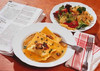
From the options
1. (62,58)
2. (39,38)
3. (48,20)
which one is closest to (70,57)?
(62,58)

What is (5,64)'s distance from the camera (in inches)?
39.2

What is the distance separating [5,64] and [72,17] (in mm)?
580

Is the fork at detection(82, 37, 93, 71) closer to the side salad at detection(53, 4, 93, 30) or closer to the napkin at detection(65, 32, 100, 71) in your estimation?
the napkin at detection(65, 32, 100, 71)

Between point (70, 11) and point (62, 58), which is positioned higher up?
point (70, 11)

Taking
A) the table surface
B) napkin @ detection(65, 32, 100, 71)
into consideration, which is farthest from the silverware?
the table surface

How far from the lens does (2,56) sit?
3.39 feet

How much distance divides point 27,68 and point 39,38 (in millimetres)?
189

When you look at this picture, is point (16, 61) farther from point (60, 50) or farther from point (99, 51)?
point (99, 51)

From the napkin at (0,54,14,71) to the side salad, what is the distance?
0.46 meters

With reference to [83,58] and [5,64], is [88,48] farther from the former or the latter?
[5,64]

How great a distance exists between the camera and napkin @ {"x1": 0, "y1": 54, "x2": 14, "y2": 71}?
3.20 ft

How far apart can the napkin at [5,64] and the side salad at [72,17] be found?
460 millimetres

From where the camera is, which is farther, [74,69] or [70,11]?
[70,11]

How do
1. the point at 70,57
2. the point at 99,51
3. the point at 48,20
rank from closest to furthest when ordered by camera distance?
the point at 70,57
the point at 99,51
the point at 48,20
